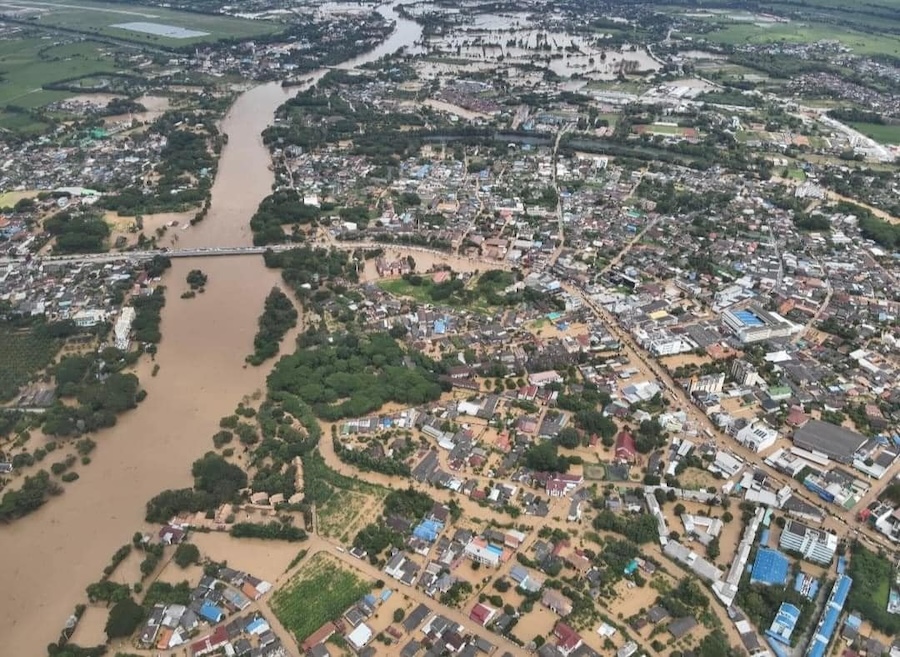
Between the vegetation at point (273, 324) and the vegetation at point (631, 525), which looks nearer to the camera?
the vegetation at point (631, 525)

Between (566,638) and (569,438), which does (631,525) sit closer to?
(569,438)

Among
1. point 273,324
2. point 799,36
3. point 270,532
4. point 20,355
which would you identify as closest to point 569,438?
point 270,532

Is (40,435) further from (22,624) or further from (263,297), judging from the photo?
(263,297)

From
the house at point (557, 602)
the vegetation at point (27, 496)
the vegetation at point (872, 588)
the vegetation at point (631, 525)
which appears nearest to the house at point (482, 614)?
the house at point (557, 602)

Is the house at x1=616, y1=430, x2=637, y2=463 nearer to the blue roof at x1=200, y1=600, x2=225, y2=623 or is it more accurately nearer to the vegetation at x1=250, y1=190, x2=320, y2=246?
the blue roof at x1=200, y1=600, x2=225, y2=623

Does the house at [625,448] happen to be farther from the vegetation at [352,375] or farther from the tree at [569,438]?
the vegetation at [352,375]

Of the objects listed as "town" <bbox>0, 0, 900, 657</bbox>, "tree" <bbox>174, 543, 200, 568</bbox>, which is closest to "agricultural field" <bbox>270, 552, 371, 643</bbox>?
"town" <bbox>0, 0, 900, 657</bbox>
